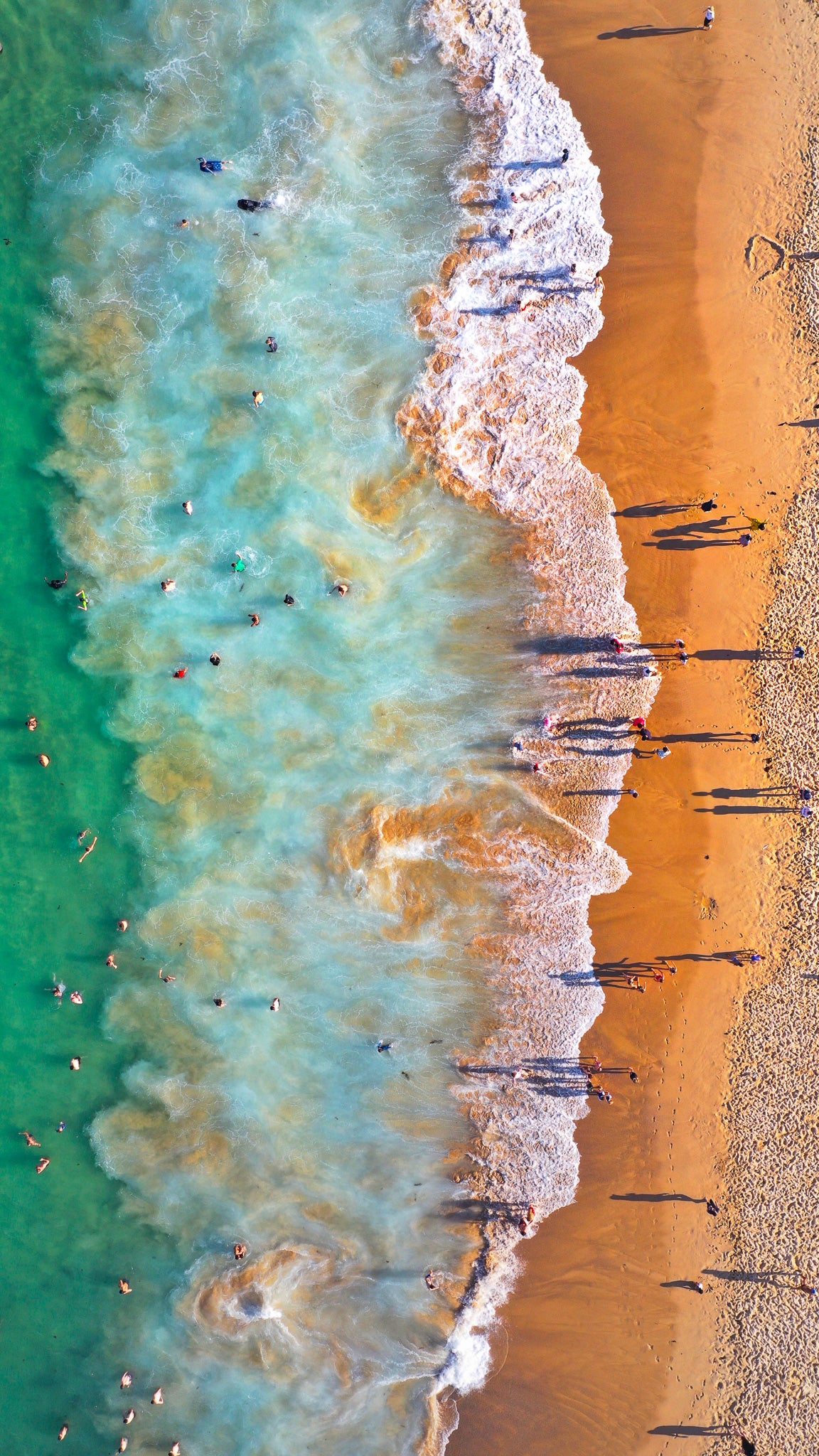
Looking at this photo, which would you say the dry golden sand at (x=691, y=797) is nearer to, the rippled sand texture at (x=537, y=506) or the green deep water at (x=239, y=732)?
the rippled sand texture at (x=537, y=506)

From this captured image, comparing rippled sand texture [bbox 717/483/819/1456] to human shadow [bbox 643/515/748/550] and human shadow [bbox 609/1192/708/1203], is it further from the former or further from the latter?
human shadow [bbox 643/515/748/550]

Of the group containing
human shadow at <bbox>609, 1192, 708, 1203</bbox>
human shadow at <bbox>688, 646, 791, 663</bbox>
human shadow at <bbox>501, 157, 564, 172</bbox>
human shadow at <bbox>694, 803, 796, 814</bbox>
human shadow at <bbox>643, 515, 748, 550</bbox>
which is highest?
human shadow at <bbox>501, 157, 564, 172</bbox>

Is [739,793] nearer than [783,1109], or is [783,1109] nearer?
[783,1109]

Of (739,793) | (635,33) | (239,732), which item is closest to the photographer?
(635,33)

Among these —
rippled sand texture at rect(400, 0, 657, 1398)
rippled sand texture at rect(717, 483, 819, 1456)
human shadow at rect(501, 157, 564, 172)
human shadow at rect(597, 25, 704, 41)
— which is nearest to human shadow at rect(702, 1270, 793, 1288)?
rippled sand texture at rect(717, 483, 819, 1456)

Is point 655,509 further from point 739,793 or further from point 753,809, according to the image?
point 753,809

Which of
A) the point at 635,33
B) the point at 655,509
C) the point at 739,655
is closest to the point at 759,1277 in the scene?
the point at 739,655
